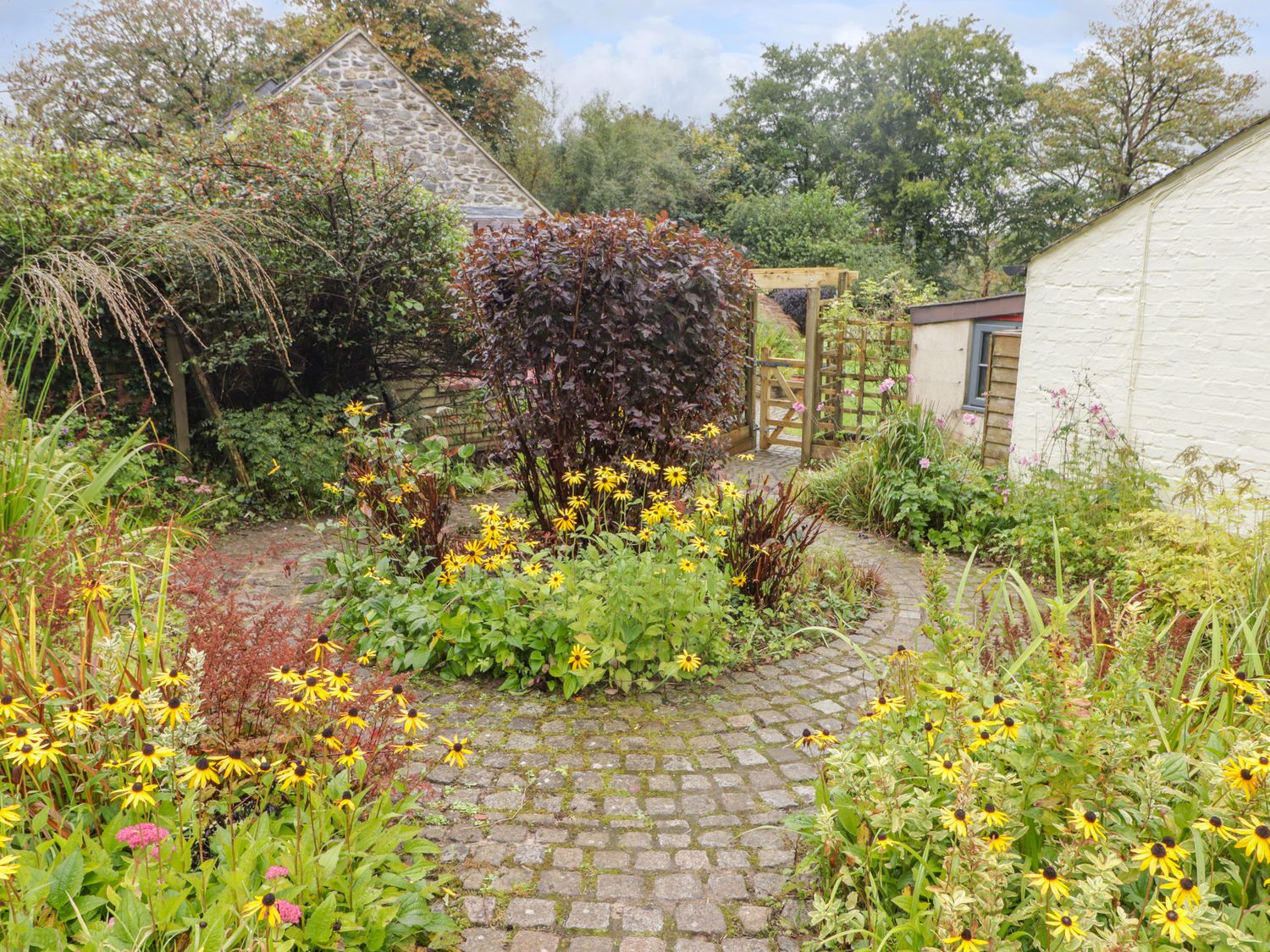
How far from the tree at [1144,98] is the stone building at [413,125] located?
1800cm

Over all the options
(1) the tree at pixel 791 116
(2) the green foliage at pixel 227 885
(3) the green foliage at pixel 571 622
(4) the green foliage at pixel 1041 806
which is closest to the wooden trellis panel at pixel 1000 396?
(3) the green foliage at pixel 571 622

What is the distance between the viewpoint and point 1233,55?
2178 centimetres

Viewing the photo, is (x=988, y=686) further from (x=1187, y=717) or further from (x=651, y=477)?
(x=651, y=477)

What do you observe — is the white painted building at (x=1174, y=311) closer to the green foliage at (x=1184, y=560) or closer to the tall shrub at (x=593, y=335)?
the green foliage at (x=1184, y=560)

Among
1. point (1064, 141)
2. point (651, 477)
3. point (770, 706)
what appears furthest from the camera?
point (1064, 141)

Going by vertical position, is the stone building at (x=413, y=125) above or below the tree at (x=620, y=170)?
below

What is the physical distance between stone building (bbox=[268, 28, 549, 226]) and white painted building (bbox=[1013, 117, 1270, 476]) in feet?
24.5

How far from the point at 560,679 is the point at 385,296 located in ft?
16.2

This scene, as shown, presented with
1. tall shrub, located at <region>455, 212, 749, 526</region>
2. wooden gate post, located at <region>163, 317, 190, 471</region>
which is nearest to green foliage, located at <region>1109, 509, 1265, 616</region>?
tall shrub, located at <region>455, 212, 749, 526</region>

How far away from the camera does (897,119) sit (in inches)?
1159

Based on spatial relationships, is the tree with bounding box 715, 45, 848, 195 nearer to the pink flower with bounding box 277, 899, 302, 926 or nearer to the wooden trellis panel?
the wooden trellis panel

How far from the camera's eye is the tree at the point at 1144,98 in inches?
851

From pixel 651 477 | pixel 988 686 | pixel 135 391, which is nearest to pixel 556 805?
pixel 988 686

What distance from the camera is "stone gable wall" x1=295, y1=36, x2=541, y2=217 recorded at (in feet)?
40.2
